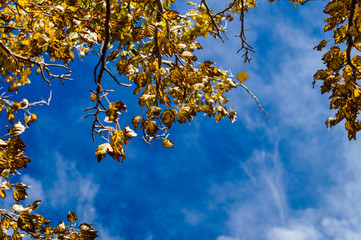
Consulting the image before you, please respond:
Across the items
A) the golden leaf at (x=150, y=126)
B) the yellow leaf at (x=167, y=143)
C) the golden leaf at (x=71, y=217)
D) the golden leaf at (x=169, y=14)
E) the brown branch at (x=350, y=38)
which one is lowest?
the golden leaf at (x=71, y=217)

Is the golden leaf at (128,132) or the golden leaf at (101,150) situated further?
the golden leaf at (128,132)

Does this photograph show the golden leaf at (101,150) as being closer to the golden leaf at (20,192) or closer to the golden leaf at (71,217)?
the golden leaf at (20,192)

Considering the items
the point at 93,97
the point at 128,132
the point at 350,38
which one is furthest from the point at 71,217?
the point at 350,38

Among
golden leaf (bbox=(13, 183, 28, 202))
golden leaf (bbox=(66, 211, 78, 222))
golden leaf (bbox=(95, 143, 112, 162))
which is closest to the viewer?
golden leaf (bbox=(95, 143, 112, 162))

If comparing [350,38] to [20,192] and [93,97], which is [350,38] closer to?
[93,97]

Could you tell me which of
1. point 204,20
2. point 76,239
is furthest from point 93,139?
point 204,20

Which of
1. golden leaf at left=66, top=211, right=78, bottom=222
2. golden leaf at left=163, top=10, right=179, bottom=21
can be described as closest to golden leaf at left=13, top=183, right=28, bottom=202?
golden leaf at left=66, top=211, right=78, bottom=222

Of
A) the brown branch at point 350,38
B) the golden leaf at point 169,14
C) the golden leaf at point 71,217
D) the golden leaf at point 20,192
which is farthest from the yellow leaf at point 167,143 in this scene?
the brown branch at point 350,38

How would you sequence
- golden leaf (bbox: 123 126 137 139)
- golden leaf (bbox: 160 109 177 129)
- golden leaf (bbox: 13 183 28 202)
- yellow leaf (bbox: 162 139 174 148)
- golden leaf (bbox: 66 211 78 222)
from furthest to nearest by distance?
golden leaf (bbox: 66 211 78 222) < yellow leaf (bbox: 162 139 174 148) < golden leaf (bbox: 13 183 28 202) < golden leaf (bbox: 160 109 177 129) < golden leaf (bbox: 123 126 137 139)

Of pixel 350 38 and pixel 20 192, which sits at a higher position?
pixel 350 38

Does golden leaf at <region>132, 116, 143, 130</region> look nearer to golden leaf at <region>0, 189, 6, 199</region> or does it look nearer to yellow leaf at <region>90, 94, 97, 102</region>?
yellow leaf at <region>90, 94, 97, 102</region>

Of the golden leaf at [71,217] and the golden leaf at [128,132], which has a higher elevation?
the golden leaf at [71,217]

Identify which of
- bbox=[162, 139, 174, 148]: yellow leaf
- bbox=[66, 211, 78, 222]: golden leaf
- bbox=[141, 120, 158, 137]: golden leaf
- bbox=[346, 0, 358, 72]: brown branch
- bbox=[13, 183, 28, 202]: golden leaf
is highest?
bbox=[346, 0, 358, 72]: brown branch

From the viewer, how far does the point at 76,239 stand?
10.2 ft
